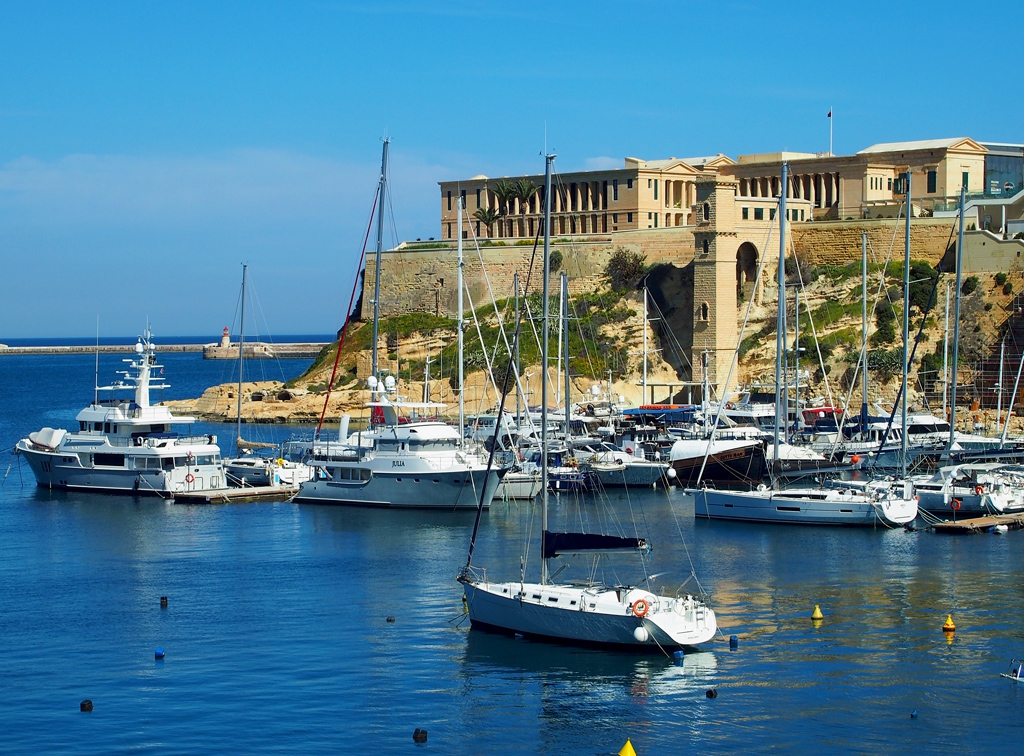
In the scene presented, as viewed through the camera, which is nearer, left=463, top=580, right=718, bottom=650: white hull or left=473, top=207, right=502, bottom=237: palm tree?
left=463, top=580, right=718, bottom=650: white hull

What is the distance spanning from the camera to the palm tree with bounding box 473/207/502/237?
283 ft

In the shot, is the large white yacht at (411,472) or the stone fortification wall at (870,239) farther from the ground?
the stone fortification wall at (870,239)

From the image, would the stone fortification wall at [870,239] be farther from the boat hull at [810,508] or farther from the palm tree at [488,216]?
the boat hull at [810,508]

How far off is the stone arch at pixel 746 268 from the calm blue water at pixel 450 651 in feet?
103

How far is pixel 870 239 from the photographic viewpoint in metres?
70.2

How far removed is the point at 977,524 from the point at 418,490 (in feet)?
48.9

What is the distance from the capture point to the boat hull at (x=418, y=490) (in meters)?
41.8

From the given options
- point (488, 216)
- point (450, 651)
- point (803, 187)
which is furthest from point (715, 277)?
point (450, 651)

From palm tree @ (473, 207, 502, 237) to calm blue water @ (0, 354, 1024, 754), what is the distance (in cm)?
4756

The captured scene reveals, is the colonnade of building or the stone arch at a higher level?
the colonnade of building

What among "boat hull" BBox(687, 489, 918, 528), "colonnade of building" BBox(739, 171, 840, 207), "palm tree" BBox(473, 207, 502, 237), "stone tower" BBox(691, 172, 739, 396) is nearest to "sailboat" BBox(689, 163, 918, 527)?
"boat hull" BBox(687, 489, 918, 528)

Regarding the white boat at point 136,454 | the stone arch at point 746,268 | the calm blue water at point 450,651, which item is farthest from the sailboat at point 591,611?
the stone arch at point 746,268

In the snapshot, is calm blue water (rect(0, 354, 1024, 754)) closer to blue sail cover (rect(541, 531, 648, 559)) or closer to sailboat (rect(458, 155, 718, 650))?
sailboat (rect(458, 155, 718, 650))

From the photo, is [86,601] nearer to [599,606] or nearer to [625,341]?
[599,606]
